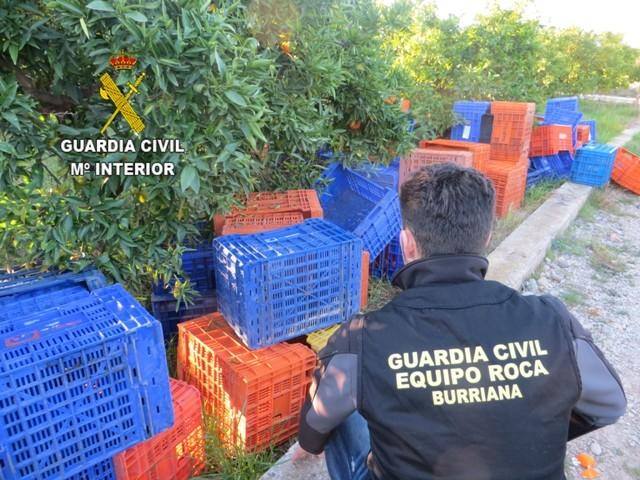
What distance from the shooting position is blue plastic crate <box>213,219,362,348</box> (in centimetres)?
261

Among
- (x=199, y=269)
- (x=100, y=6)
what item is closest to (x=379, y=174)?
(x=199, y=269)

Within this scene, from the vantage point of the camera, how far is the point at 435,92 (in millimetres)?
7918

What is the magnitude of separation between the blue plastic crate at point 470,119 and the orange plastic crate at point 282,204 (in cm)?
418

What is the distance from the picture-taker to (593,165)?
7.91 metres

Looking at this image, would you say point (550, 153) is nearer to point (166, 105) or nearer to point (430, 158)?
point (430, 158)

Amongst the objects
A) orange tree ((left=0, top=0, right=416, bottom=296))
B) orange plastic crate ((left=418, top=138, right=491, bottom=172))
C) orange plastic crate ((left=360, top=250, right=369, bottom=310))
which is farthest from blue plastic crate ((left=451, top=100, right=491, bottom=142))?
orange tree ((left=0, top=0, right=416, bottom=296))

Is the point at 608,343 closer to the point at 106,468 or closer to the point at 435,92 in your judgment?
the point at 106,468

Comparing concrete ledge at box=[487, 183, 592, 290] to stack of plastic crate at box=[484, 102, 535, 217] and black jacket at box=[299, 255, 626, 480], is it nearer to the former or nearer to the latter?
stack of plastic crate at box=[484, 102, 535, 217]

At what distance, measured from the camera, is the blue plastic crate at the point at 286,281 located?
8.57 ft

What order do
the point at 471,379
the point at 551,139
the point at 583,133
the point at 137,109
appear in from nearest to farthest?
the point at 471,379
the point at 137,109
the point at 551,139
the point at 583,133

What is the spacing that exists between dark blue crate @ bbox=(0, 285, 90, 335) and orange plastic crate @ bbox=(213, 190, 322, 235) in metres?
1.21

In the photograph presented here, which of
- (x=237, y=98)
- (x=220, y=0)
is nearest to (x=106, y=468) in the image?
(x=237, y=98)

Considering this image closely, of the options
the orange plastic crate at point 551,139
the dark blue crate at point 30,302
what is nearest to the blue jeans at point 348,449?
the dark blue crate at point 30,302

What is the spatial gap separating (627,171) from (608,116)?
1055 cm
